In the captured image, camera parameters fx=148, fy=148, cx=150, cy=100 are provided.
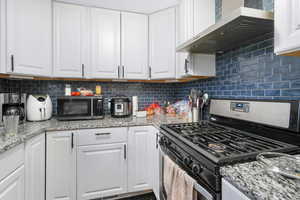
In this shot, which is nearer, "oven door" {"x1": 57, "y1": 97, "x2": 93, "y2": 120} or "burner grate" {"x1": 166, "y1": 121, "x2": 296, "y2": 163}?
"burner grate" {"x1": 166, "y1": 121, "x2": 296, "y2": 163}

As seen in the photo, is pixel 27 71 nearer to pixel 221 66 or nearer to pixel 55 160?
pixel 55 160

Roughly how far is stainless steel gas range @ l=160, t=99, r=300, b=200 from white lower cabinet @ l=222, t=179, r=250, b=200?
38mm

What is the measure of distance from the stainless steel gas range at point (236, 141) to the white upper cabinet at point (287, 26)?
Result: 1.13ft

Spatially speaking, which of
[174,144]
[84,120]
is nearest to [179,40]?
[174,144]

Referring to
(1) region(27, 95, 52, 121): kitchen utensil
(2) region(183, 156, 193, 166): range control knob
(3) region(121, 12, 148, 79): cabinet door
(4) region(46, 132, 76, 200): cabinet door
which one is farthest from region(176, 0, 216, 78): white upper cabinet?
(1) region(27, 95, 52, 121): kitchen utensil

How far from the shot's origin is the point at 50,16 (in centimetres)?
167

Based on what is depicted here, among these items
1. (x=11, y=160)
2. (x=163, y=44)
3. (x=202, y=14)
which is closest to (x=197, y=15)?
(x=202, y=14)

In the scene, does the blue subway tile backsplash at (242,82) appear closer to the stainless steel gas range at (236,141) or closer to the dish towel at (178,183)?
the stainless steel gas range at (236,141)

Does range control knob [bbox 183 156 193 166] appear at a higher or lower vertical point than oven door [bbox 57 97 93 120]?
lower

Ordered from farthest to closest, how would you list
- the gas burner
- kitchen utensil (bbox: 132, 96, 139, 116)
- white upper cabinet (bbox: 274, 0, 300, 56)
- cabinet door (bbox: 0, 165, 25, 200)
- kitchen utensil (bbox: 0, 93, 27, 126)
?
kitchen utensil (bbox: 132, 96, 139, 116) → kitchen utensil (bbox: 0, 93, 27, 126) → cabinet door (bbox: 0, 165, 25, 200) → the gas burner → white upper cabinet (bbox: 274, 0, 300, 56)

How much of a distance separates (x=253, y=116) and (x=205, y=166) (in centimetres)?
62

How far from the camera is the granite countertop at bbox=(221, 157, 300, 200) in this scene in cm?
41

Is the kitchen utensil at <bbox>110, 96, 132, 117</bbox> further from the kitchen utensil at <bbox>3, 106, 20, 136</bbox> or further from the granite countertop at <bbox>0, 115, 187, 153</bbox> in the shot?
the kitchen utensil at <bbox>3, 106, 20, 136</bbox>

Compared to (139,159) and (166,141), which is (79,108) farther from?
(166,141)
